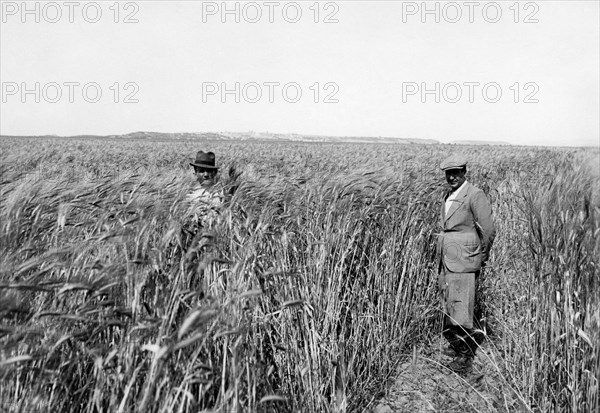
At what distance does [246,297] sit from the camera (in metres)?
2.33

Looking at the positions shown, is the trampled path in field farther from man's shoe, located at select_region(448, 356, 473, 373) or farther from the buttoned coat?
the buttoned coat

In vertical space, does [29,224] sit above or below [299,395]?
above

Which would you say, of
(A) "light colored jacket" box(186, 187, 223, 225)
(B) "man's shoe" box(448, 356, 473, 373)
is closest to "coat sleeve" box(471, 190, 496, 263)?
(B) "man's shoe" box(448, 356, 473, 373)

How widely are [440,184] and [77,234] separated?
428 centimetres

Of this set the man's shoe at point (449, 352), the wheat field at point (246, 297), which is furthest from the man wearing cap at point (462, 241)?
the wheat field at point (246, 297)

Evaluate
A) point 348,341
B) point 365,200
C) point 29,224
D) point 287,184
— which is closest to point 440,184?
point 365,200

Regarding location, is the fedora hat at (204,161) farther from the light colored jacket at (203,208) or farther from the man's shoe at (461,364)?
the man's shoe at (461,364)

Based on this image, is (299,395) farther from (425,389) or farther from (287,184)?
(287,184)

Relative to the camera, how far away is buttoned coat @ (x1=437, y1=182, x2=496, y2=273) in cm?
391

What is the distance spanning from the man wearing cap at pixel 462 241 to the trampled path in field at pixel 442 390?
16 centimetres

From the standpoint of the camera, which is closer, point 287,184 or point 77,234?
point 77,234

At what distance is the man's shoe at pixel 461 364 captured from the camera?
399 centimetres

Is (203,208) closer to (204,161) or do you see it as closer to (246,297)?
(246,297)

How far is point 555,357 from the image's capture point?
2809mm
